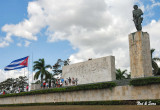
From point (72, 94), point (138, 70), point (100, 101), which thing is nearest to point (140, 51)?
point (138, 70)

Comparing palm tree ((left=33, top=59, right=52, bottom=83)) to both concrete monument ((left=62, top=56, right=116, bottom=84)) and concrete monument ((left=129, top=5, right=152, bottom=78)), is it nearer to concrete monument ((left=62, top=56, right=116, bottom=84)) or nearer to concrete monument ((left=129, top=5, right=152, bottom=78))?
concrete monument ((left=62, top=56, right=116, bottom=84))

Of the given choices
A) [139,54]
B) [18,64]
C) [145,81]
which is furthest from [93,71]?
[18,64]

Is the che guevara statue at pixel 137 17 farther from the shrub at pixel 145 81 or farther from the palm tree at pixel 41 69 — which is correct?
the palm tree at pixel 41 69

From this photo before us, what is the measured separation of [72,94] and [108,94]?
140 inches

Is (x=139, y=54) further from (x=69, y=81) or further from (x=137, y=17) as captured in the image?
(x=69, y=81)

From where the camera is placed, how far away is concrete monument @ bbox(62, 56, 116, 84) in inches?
749

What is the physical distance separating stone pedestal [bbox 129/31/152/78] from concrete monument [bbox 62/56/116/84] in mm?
4291

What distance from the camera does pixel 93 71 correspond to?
67.4 feet

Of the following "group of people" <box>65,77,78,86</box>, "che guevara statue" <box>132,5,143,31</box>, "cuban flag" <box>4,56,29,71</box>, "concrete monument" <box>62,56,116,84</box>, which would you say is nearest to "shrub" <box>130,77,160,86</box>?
"che guevara statue" <box>132,5,143,31</box>

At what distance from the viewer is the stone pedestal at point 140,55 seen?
14.2 metres

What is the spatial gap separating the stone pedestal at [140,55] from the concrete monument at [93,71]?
4291 mm

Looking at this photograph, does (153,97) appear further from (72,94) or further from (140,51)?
(72,94)

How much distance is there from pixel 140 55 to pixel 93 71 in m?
7.08

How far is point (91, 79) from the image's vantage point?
815 inches
